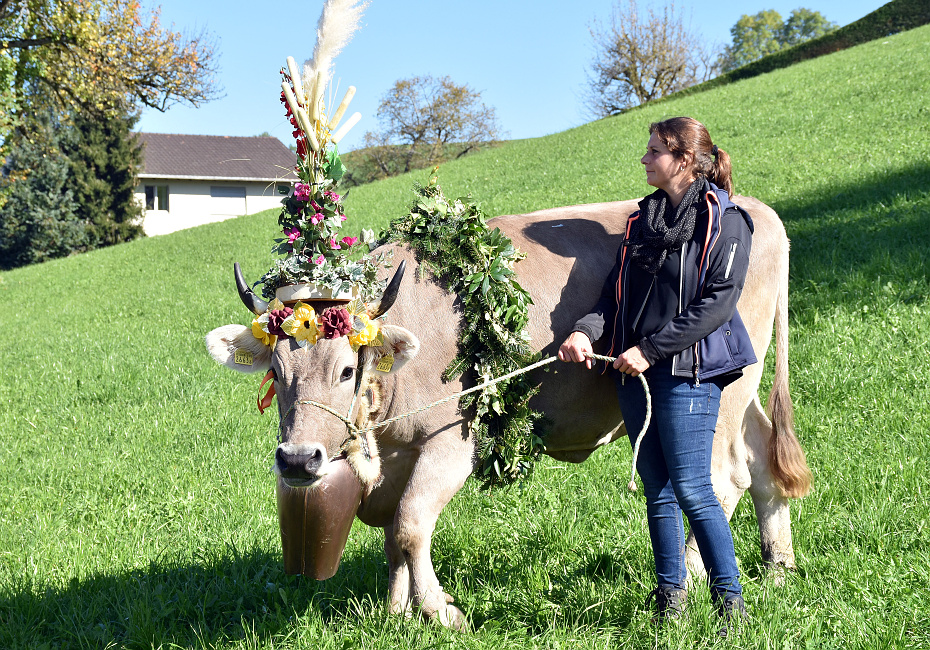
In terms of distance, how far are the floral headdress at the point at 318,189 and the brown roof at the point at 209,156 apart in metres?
41.3

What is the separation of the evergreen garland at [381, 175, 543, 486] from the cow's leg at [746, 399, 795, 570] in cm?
144

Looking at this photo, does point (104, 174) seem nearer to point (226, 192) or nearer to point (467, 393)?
point (226, 192)

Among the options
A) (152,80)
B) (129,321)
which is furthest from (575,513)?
(152,80)

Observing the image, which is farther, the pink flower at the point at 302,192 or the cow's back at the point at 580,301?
the cow's back at the point at 580,301

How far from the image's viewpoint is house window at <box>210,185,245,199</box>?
4550cm

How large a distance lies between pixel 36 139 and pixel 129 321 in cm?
1644

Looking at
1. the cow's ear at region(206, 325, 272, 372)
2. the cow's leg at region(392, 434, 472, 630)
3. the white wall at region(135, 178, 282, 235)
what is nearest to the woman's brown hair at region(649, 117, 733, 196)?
the cow's leg at region(392, 434, 472, 630)

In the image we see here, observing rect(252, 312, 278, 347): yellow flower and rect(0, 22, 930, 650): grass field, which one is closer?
rect(252, 312, 278, 347): yellow flower

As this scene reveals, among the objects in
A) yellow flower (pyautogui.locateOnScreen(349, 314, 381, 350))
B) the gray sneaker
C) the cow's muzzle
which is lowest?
the gray sneaker

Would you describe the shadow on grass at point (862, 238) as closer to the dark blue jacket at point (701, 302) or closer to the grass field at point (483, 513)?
the grass field at point (483, 513)

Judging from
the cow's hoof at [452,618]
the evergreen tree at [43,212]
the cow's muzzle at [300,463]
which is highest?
the evergreen tree at [43,212]

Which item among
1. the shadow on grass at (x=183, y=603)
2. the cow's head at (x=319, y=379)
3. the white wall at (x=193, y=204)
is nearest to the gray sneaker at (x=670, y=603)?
the cow's head at (x=319, y=379)

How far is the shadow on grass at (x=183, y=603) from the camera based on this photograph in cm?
391

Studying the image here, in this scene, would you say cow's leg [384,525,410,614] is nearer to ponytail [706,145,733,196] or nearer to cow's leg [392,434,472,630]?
cow's leg [392,434,472,630]
